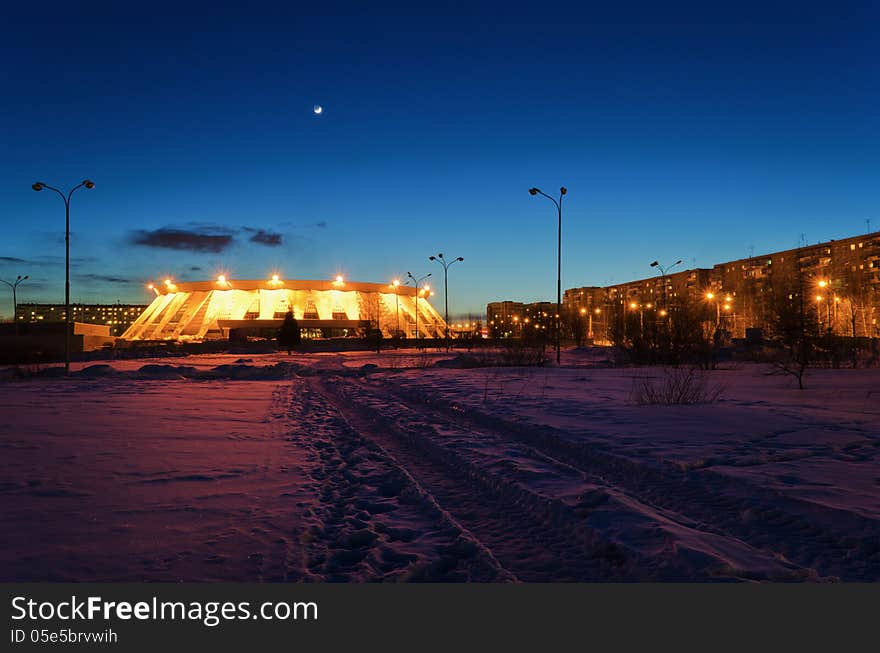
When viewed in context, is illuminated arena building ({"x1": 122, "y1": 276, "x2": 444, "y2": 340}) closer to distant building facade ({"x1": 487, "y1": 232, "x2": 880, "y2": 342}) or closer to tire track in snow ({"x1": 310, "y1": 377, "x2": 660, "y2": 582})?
distant building facade ({"x1": 487, "y1": 232, "x2": 880, "y2": 342})

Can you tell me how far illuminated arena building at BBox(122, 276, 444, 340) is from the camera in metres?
77.6

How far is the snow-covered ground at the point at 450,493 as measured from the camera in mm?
3758

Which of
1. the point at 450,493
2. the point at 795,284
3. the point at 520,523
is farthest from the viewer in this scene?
the point at 795,284

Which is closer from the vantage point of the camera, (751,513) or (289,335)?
(751,513)

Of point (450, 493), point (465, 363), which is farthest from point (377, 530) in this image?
point (465, 363)

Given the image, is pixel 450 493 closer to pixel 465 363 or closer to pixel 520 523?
pixel 520 523

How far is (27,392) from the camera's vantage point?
52.6 ft

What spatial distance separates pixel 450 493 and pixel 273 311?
7867cm

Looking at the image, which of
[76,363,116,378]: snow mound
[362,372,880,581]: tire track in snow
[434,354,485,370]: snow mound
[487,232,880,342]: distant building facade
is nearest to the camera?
[362,372,880,581]: tire track in snow

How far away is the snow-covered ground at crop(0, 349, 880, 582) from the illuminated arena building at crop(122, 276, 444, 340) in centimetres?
6570

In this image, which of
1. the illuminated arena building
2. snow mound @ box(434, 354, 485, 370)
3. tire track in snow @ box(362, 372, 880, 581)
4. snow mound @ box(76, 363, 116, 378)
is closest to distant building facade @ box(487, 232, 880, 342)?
the illuminated arena building

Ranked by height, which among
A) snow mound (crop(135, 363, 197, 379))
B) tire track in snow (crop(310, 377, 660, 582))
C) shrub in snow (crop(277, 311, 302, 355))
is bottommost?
tire track in snow (crop(310, 377, 660, 582))

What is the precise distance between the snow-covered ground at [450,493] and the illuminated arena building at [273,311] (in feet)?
216

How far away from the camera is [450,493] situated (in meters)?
5.66
